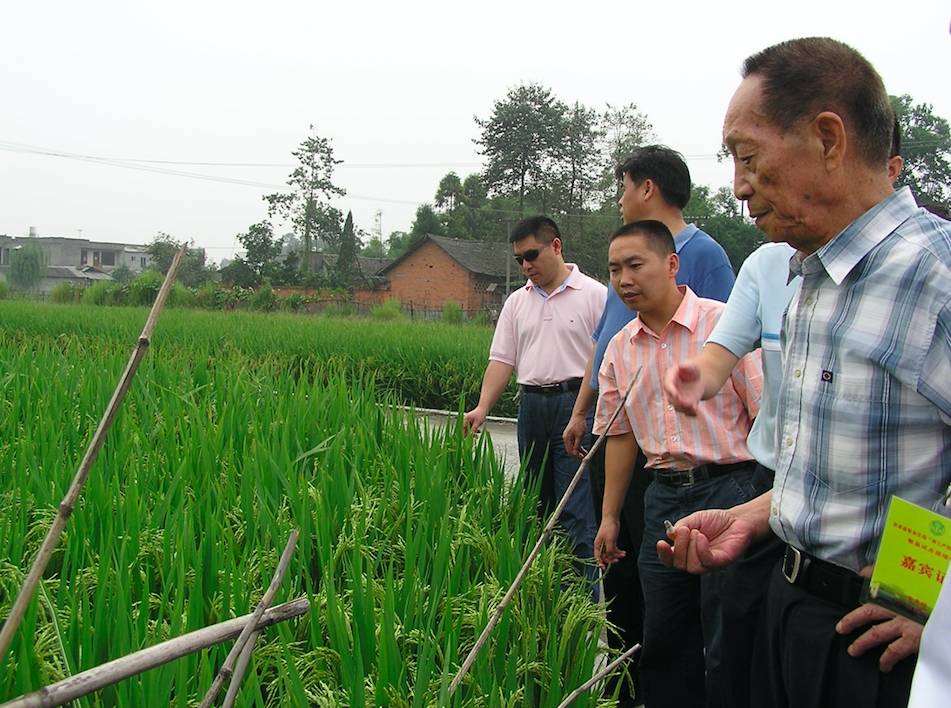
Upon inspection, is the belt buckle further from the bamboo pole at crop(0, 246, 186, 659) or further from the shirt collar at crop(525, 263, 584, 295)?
the shirt collar at crop(525, 263, 584, 295)

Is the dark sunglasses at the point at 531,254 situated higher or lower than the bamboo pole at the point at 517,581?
higher

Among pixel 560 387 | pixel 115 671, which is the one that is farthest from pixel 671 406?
pixel 115 671

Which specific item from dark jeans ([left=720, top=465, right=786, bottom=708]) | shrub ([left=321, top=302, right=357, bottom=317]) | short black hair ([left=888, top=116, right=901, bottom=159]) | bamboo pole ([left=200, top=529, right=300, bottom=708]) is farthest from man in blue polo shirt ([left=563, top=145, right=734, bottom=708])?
shrub ([left=321, top=302, right=357, bottom=317])

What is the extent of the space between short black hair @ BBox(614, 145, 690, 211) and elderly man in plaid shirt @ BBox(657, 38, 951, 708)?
1.60m

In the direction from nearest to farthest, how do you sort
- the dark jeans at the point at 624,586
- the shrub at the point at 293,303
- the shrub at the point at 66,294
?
the dark jeans at the point at 624,586, the shrub at the point at 293,303, the shrub at the point at 66,294

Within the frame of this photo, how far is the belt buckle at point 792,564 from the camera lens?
4.87ft

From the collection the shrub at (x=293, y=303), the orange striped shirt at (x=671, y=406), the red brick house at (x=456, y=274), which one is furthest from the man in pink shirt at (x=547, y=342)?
the red brick house at (x=456, y=274)

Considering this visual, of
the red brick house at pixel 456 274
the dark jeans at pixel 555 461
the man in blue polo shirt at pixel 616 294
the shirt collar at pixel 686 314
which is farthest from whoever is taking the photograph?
the red brick house at pixel 456 274

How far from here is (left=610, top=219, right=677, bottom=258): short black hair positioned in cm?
271

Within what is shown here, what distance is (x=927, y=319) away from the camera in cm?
129

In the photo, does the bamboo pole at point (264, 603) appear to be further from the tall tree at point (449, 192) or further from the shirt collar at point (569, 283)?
the tall tree at point (449, 192)

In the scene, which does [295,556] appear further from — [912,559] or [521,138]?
[521,138]

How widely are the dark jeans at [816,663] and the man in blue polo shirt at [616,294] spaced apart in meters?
1.40

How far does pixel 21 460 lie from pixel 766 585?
6.27ft
